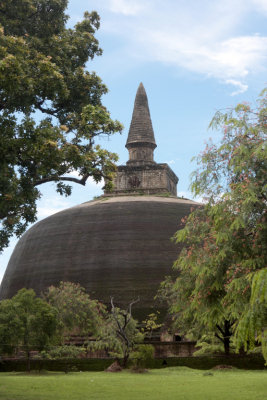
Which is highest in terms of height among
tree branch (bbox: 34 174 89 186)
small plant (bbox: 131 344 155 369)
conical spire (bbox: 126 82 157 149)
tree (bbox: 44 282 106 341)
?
conical spire (bbox: 126 82 157 149)

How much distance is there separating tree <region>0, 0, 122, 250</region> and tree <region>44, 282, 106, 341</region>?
700 inches

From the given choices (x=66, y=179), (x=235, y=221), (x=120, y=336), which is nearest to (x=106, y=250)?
(x=120, y=336)

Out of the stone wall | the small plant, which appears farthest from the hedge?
the stone wall

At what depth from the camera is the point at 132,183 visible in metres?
49.9

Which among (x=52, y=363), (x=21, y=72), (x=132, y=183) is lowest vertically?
(x=52, y=363)

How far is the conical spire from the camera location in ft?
177

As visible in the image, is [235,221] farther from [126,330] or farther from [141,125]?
[141,125]

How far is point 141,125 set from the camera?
5481 cm

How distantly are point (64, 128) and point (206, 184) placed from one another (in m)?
3.72

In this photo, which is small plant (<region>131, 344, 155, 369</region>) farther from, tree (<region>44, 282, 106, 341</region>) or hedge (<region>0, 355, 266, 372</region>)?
tree (<region>44, 282, 106, 341</region>)

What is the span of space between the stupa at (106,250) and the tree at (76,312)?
3536mm

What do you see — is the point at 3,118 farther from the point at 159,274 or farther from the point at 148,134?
the point at 148,134

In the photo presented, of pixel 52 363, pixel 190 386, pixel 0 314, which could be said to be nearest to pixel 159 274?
pixel 52 363

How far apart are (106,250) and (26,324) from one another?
1350 centimetres
